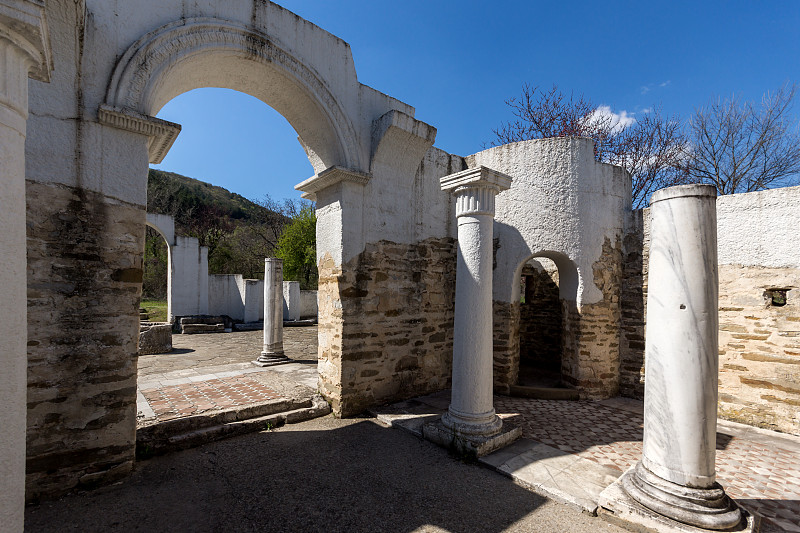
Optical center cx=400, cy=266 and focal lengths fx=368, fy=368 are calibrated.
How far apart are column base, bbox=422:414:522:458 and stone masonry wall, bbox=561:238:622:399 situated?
257 cm

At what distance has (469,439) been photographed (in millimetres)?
4047

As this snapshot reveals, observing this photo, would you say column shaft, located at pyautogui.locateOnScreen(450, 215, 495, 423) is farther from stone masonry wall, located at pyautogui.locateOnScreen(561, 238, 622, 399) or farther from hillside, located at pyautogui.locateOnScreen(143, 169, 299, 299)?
hillside, located at pyautogui.locateOnScreen(143, 169, 299, 299)

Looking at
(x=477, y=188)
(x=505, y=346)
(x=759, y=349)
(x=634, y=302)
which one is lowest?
(x=505, y=346)

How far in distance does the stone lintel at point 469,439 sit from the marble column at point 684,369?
1.35 metres

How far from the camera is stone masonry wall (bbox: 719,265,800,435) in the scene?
5031mm

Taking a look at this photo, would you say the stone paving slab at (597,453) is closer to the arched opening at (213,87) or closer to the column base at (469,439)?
the column base at (469,439)

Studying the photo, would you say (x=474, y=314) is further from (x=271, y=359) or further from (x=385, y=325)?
(x=271, y=359)

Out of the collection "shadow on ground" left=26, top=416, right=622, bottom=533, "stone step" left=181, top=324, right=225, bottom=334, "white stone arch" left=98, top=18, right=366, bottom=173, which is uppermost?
"white stone arch" left=98, top=18, right=366, bottom=173

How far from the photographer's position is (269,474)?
3602mm

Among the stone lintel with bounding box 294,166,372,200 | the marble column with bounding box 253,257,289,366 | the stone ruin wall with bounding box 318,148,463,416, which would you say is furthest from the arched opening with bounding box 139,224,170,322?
the stone ruin wall with bounding box 318,148,463,416

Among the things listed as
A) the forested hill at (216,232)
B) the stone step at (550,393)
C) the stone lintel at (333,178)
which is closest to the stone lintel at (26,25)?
the stone lintel at (333,178)

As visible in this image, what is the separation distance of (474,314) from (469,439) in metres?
1.37

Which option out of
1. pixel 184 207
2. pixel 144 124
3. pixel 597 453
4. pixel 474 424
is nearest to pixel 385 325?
pixel 474 424

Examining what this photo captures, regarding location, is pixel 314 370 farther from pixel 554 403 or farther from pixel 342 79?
pixel 342 79
